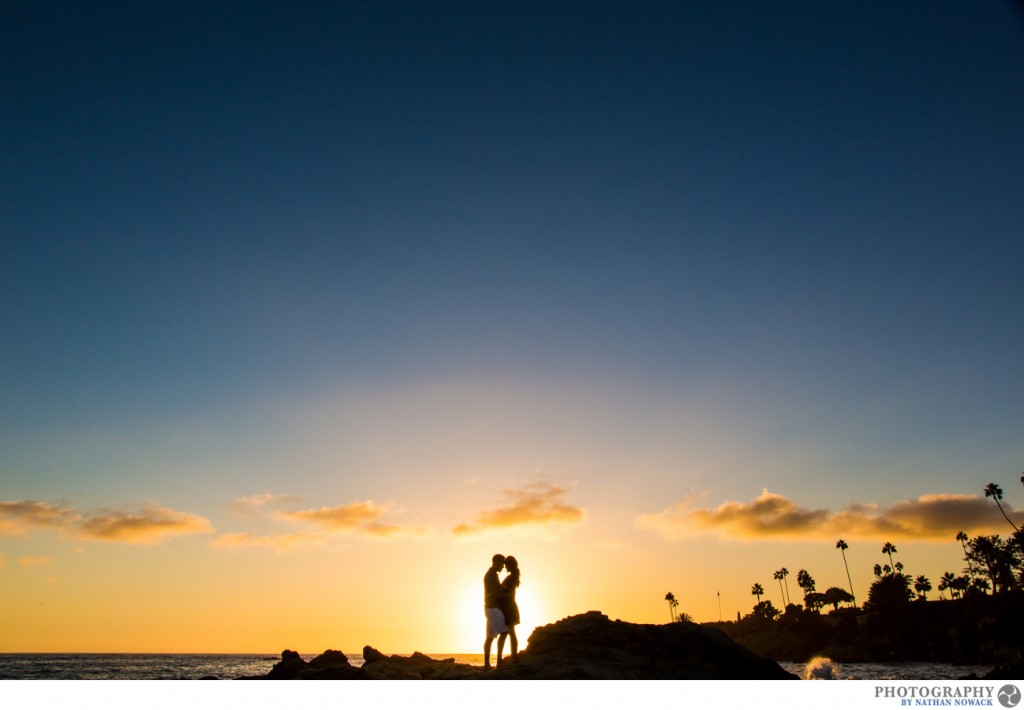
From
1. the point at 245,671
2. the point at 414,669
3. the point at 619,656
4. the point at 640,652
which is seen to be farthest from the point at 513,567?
the point at 245,671

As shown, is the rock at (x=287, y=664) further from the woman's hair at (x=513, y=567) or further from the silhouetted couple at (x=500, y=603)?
the woman's hair at (x=513, y=567)

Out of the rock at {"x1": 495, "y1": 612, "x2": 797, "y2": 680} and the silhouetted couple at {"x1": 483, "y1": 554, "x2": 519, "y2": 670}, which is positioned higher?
the silhouetted couple at {"x1": 483, "y1": 554, "x2": 519, "y2": 670}

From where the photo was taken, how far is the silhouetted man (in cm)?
1045

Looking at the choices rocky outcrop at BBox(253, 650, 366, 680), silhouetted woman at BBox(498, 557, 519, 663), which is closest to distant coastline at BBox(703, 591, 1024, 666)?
rocky outcrop at BBox(253, 650, 366, 680)

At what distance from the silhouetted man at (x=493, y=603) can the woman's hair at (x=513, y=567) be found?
0.31 feet

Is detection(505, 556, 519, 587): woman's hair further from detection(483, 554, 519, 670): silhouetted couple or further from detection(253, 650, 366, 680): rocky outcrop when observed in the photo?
detection(253, 650, 366, 680): rocky outcrop
